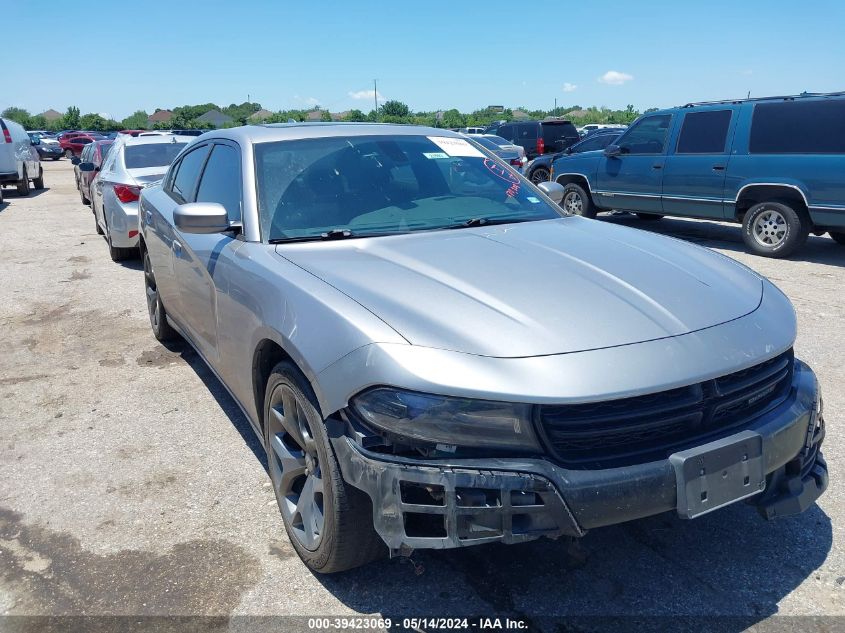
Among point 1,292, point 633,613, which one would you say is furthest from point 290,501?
point 1,292

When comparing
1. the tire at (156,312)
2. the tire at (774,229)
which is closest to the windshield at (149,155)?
the tire at (156,312)

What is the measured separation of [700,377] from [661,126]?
8.97 meters

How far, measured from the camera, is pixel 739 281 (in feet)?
9.42

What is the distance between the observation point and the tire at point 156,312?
213 inches

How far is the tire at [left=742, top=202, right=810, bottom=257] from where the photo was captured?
8.64 metres

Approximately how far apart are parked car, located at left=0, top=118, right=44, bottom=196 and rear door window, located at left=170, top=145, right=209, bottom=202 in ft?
51.7

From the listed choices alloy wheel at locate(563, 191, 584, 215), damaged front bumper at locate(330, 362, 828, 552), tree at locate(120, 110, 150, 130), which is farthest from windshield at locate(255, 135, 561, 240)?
tree at locate(120, 110, 150, 130)

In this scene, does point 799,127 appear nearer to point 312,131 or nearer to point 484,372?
point 312,131

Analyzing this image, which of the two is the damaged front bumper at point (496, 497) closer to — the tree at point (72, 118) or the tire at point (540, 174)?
the tire at point (540, 174)

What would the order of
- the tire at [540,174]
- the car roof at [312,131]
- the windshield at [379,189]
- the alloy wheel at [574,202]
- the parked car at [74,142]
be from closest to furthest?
the windshield at [379,189] → the car roof at [312,131] → the alloy wheel at [574,202] → the tire at [540,174] → the parked car at [74,142]

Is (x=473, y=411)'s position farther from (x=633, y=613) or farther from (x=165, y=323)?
(x=165, y=323)

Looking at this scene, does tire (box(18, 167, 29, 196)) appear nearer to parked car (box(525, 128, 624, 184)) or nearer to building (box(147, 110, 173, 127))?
parked car (box(525, 128, 624, 184))

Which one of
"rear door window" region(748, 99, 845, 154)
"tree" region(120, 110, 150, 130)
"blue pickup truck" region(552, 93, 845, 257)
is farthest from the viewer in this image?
"tree" region(120, 110, 150, 130)

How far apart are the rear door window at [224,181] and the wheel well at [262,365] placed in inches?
30.9
